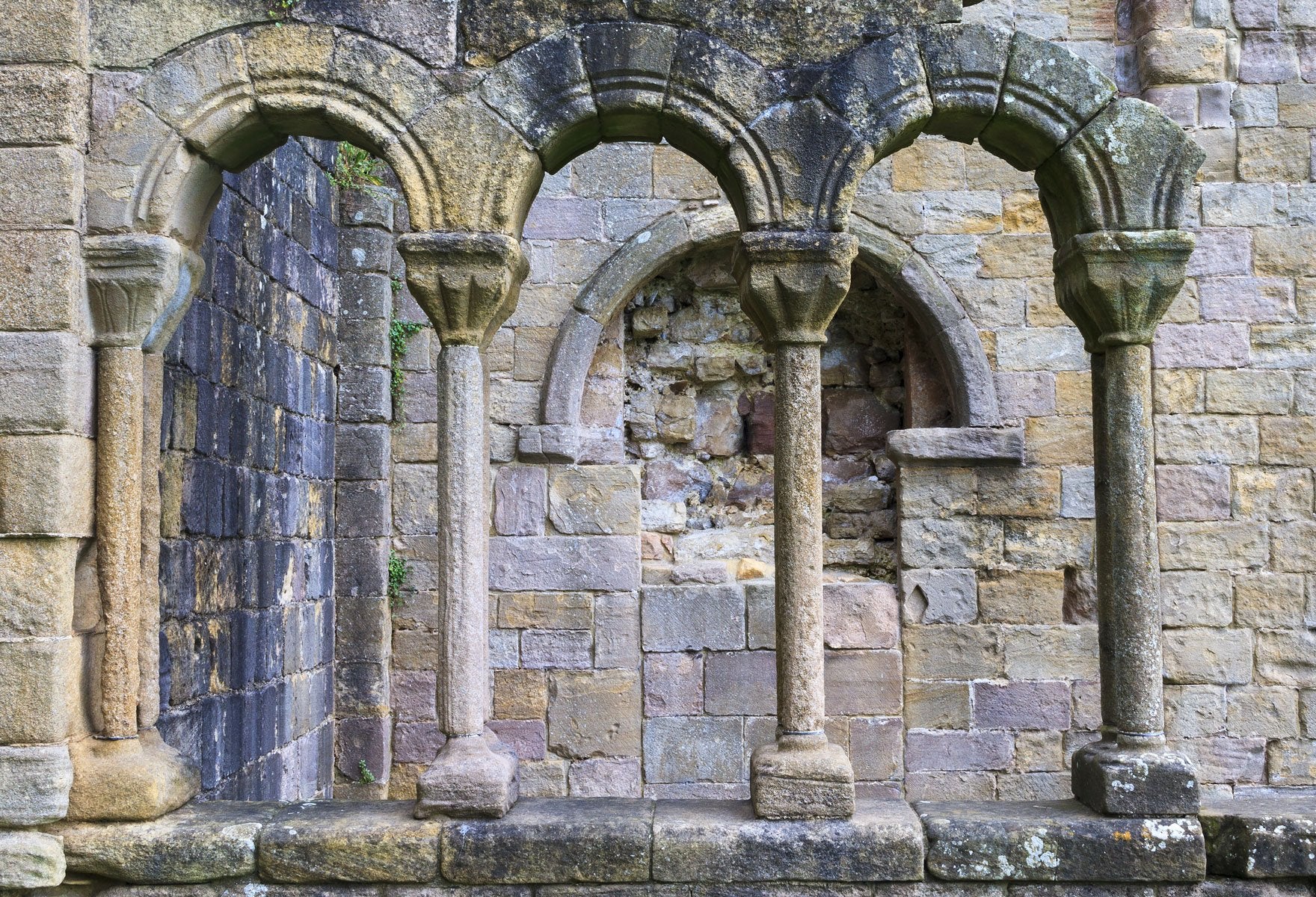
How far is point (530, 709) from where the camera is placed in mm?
6117

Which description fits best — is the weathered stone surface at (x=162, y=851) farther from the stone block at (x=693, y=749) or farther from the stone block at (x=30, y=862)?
the stone block at (x=693, y=749)

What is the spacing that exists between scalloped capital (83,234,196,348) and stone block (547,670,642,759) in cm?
325

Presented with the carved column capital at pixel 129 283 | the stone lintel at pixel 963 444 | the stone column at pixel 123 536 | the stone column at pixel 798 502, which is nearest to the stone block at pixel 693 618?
the stone lintel at pixel 963 444

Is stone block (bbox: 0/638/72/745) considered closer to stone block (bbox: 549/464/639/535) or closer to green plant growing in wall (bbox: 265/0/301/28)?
green plant growing in wall (bbox: 265/0/301/28)

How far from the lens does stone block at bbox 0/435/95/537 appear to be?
3348mm

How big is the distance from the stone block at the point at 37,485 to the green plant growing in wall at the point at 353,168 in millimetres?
3138

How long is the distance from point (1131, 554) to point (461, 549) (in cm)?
200

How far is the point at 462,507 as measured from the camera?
3459mm

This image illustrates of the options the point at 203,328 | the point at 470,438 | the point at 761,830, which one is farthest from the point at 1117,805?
the point at 203,328

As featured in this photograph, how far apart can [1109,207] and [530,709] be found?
392 cm

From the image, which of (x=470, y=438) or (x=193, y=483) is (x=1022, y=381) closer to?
(x=470, y=438)

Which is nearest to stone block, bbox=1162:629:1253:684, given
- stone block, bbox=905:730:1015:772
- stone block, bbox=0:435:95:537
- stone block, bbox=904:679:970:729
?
stone block, bbox=905:730:1015:772

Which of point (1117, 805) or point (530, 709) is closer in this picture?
point (1117, 805)

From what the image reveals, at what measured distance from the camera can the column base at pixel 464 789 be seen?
335 centimetres
